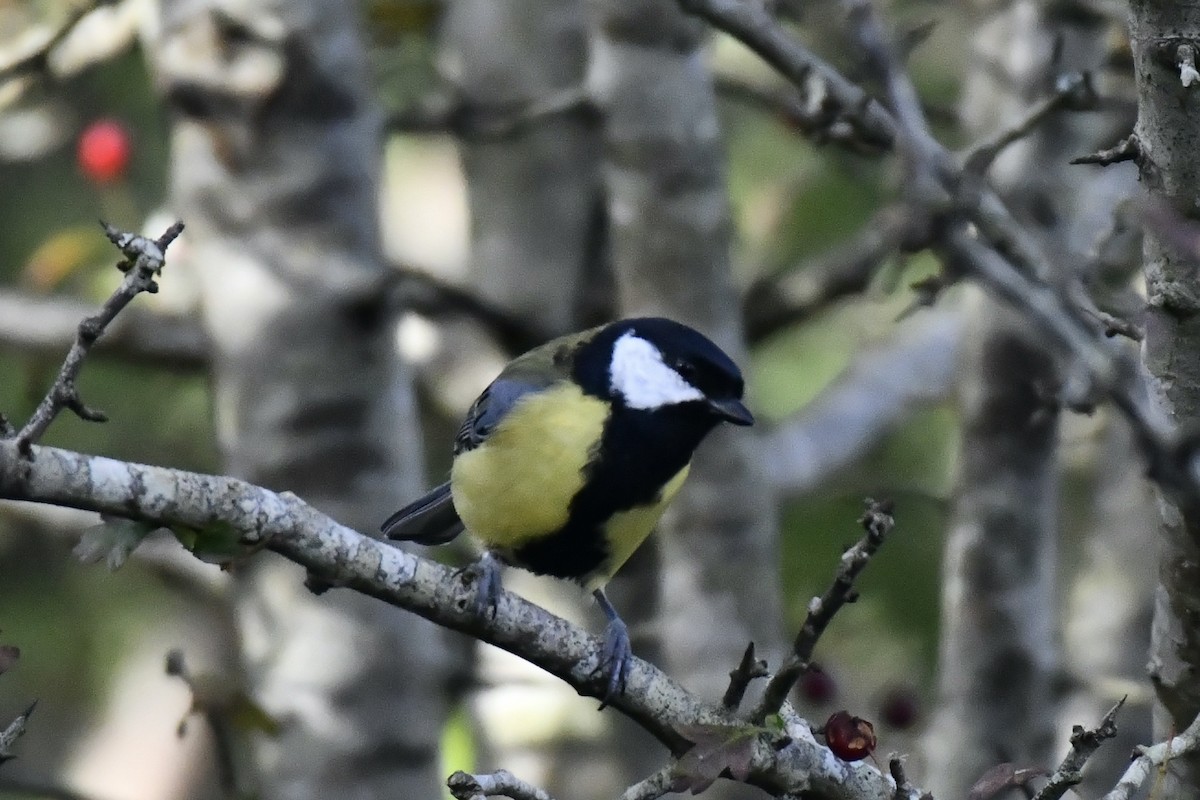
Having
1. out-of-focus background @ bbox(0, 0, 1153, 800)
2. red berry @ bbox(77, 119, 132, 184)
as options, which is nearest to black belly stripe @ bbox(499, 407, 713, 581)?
out-of-focus background @ bbox(0, 0, 1153, 800)

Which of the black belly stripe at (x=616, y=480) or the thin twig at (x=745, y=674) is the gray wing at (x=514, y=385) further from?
the thin twig at (x=745, y=674)

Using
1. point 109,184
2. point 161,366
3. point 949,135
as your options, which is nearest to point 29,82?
point 109,184

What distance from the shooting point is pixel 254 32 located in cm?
296

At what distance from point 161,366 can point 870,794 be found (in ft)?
7.42

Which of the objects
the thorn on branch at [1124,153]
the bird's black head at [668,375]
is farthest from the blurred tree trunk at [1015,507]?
the thorn on branch at [1124,153]

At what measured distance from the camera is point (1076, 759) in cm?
157

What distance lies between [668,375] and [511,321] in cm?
88

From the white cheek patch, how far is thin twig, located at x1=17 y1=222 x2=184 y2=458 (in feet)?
3.91

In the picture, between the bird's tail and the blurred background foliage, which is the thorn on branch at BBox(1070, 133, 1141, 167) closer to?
the bird's tail

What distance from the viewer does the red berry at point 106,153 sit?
3.60 meters

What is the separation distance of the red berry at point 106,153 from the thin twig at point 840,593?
253 centimetres

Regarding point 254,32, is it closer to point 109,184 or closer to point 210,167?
point 210,167

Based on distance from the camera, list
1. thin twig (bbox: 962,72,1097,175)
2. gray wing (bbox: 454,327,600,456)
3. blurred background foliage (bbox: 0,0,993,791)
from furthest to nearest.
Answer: blurred background foliage (bbox: 0,0,993,791) → gray wing (bbox: 454,327,600,456) → thin twig (bbox: 962,72,1097,175)

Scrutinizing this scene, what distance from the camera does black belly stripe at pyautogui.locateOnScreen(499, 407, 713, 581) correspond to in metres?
2.45
